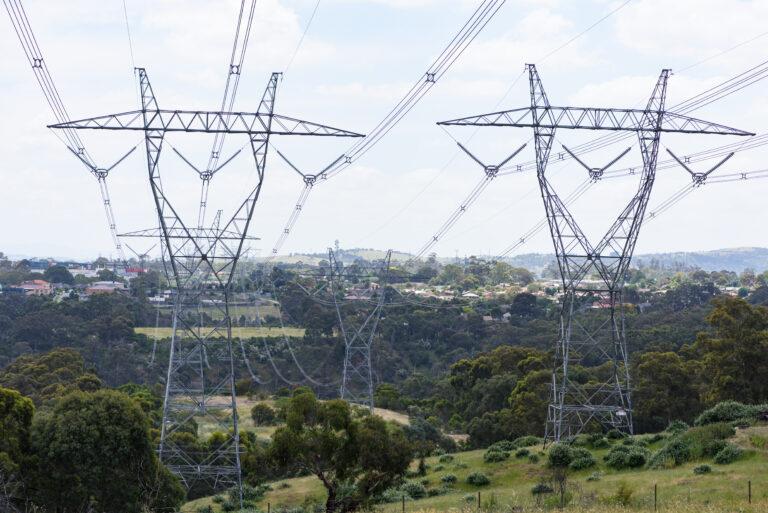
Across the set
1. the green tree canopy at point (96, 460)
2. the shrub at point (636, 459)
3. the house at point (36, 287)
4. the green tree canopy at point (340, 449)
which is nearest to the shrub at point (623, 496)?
the green tree canopy at point (340, 449)

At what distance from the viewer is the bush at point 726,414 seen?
3225 cm

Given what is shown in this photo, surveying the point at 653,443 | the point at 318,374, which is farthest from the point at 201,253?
the point at 318,374

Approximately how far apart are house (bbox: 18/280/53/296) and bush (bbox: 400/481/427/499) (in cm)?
10897

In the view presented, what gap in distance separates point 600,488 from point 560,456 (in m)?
5.95

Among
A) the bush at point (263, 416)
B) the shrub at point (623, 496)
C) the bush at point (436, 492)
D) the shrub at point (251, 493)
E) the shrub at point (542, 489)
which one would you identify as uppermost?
the shrub at point (623, 496)

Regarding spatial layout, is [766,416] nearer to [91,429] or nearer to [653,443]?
[653,443]

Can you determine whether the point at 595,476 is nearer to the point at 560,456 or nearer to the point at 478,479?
the point at 560,456

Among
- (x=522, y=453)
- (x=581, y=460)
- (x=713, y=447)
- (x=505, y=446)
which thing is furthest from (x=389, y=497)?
(x=713, y=447)

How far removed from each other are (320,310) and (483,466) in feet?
220

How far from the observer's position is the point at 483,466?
3266 centimetres

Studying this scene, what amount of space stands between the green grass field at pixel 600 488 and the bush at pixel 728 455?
25cm

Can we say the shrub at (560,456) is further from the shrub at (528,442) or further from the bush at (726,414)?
the bush at (726,414)

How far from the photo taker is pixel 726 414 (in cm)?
3281

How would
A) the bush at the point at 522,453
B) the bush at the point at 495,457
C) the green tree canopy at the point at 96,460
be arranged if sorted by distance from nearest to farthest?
the green tree canopy at the point at 96,460 → the bush at the point at 522,453 → the bush at the point at 495,457
